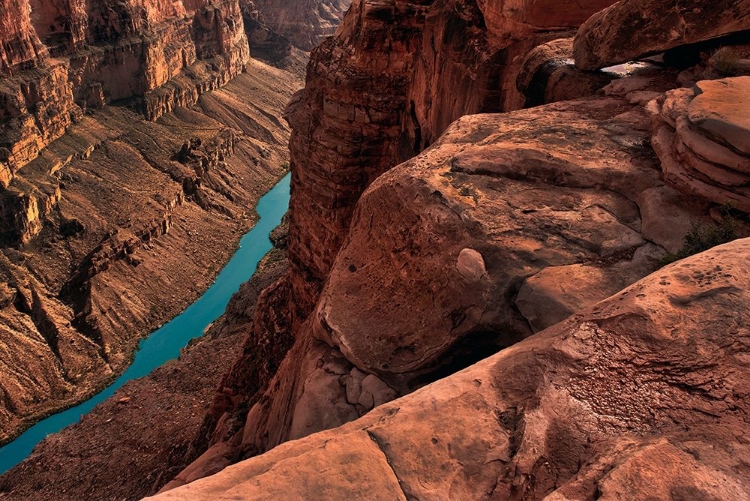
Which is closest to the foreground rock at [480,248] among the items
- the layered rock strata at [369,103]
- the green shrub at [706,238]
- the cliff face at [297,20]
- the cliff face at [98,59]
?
the green shrub at [706,238]

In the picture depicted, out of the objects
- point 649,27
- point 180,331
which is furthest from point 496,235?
point 180,331

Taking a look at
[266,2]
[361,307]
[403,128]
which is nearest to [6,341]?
[403,128]

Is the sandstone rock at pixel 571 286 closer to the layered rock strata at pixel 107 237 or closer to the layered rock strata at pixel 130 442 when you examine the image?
the layered rock strata at pixel 130 442

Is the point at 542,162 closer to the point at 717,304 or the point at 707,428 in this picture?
the point at 717,304

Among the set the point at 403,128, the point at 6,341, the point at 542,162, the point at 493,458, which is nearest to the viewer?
the point at 493,458

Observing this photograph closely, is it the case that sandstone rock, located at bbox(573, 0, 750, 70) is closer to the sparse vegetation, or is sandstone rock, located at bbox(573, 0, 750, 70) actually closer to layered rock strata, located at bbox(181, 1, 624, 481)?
layered rock strata, located at bbox(181, 1, 624, 481)

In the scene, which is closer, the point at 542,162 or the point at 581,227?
the point at 581,227

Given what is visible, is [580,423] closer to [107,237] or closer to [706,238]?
[706,238]
